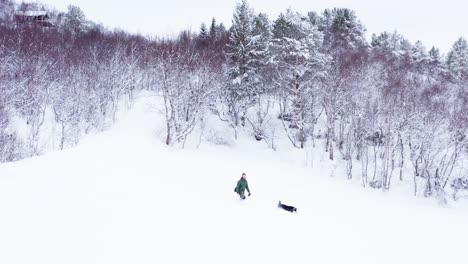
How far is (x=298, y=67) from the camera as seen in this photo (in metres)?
29.3

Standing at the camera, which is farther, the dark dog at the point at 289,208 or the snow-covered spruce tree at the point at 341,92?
the snow-covered spruce tree at the point at 341,92

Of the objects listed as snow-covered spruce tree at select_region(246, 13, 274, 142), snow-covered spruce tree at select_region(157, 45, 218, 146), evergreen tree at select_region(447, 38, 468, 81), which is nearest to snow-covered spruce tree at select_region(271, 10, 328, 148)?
snow-covered spruce tree at select_region(246, 13, 274, 142)

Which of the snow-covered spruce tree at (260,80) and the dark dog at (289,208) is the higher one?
the snow-covered spruce tree at (260,80)

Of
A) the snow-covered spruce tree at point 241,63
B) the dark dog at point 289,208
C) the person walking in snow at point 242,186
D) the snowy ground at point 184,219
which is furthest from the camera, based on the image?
the snow-covered spruce tree at point 241,63

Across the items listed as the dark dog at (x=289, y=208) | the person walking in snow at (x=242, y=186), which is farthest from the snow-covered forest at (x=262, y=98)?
the person walking in snow at (x=242, y=186)

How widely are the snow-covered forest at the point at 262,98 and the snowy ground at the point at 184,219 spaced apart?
5.33m

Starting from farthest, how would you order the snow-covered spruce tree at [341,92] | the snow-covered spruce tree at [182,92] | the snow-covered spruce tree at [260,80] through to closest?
the snow-covered spruce tree at [260,80] → the snow-covered spruce tree at [341,92] → the snow-covered spruce tree at [182,92]

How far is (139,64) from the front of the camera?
38.9 meters

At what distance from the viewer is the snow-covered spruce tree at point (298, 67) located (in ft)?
96.5

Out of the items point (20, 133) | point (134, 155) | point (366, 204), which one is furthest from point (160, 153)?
point (366, 204)

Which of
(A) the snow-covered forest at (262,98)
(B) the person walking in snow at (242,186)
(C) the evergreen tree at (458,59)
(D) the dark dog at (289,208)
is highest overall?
(C) the evergreen tree at (458,59)

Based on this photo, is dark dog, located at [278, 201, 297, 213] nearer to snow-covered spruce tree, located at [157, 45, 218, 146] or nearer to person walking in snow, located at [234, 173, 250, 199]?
person walking in snow, located at [234, 173, 250, 199]

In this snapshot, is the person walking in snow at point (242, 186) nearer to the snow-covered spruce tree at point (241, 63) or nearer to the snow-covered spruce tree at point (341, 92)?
the snow-covered spruce tree at point (341, 92)

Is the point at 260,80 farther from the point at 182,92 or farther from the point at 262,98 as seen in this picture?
the point at 182,92
